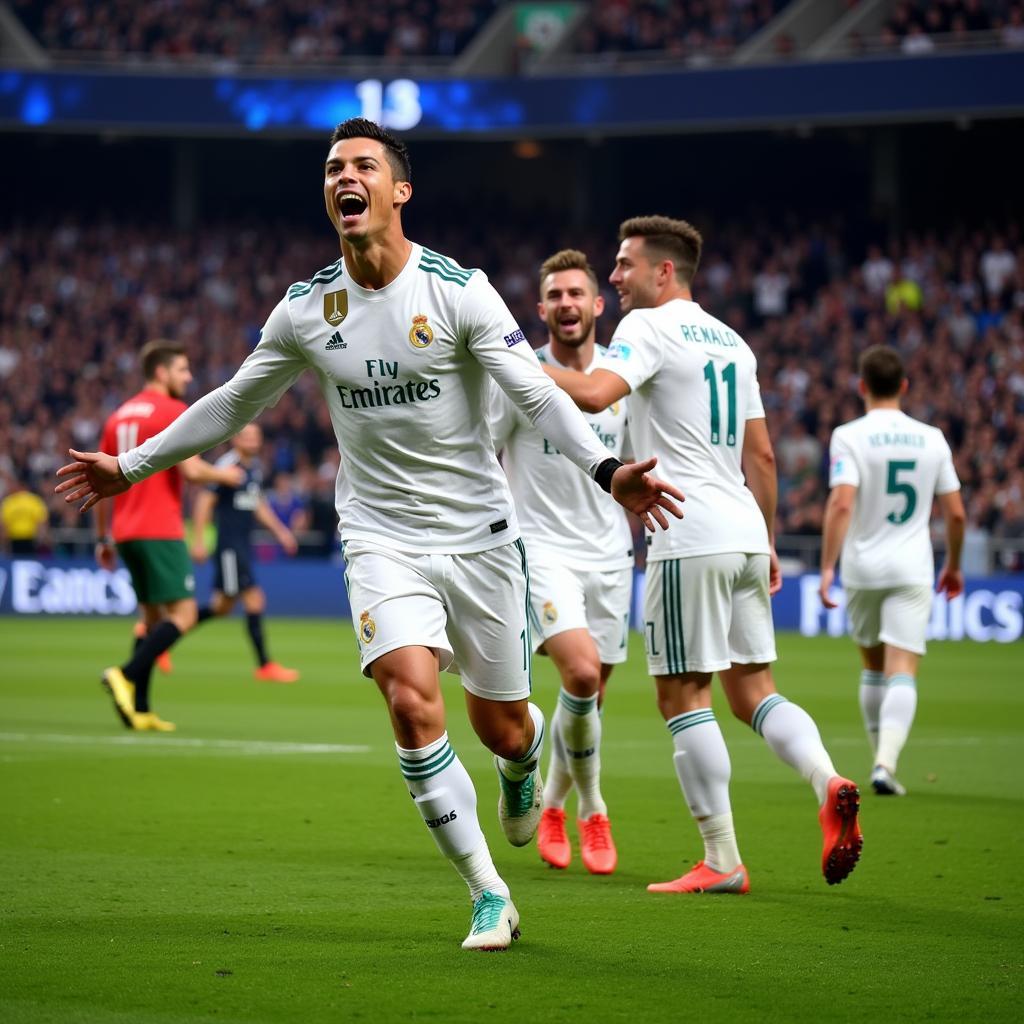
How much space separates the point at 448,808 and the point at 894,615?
Result: 496 cm

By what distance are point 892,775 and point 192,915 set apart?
4724 mm

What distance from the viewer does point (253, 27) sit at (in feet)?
126

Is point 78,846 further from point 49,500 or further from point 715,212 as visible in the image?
point 715,212

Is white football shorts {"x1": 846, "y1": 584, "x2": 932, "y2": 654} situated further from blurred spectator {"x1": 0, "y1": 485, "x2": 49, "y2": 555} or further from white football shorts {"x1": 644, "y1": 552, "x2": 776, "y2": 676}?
blurred spectator {"x1": 0, "y1": 485, "x2": 49, "y2": 555}

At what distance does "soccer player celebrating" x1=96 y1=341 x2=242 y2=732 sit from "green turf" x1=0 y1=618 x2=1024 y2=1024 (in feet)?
1.16

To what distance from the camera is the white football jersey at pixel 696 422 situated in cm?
676

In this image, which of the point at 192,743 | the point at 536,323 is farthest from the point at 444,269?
the point at 536,323

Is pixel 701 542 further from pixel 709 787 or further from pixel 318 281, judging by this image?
pixel 318 281

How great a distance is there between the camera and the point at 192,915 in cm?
609

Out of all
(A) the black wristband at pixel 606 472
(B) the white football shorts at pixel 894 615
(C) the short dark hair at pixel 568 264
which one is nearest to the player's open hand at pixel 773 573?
(C) the short dark hair at pixel 568 264

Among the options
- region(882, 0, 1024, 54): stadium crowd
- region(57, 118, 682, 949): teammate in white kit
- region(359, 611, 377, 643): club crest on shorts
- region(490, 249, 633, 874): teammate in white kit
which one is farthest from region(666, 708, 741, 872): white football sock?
region(882, 0, 1024, 54): stadium crowd

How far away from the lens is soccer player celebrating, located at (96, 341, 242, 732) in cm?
1241

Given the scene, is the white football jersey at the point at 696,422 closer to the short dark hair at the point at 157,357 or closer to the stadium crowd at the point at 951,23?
the short dark hair at the point at 157,357

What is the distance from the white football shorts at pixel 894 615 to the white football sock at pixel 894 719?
10.6 inches
